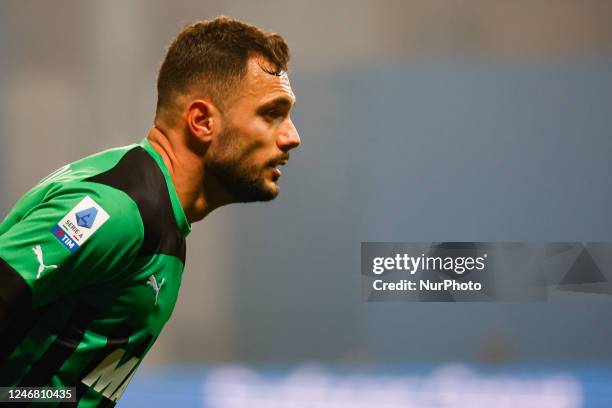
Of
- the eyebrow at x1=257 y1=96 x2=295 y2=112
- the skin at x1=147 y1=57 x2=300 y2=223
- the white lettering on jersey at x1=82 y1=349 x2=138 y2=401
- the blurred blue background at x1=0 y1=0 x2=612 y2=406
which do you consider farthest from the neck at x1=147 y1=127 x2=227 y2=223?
the blurred blue background at x1=0 y1=0 x2=612 y2=406

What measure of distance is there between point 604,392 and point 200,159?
2.83 m

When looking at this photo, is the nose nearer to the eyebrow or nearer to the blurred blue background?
the eyebrow

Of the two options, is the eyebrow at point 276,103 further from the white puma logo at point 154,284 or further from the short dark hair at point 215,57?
the white puma logo at point 154,284

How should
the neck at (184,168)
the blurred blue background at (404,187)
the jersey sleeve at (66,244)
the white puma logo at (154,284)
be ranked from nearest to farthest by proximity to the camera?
the jersey sleeve at (66,244)
the white puma logo at (154,284)
the neck at (184,168)
the blurred blue background at (404,187)

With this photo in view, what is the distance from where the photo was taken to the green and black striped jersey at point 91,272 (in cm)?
122

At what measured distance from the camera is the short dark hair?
162 centimetres

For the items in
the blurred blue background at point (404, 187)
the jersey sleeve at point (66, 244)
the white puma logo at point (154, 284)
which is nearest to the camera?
the jersey sleeve at point (66, 244)

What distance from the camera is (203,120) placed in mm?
1601

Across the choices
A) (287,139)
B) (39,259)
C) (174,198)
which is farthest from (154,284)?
(287,139)

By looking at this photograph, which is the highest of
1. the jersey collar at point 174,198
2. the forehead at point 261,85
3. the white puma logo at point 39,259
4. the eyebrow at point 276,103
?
the forehead at point 261,85

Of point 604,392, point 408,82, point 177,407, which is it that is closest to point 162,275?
point 177,407

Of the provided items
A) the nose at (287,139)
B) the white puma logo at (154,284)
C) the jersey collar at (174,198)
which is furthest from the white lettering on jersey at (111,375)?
the nose at (287,139)

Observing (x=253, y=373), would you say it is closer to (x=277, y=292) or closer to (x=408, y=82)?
(x=277, y=292)

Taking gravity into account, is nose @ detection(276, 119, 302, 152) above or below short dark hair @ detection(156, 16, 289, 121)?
below
